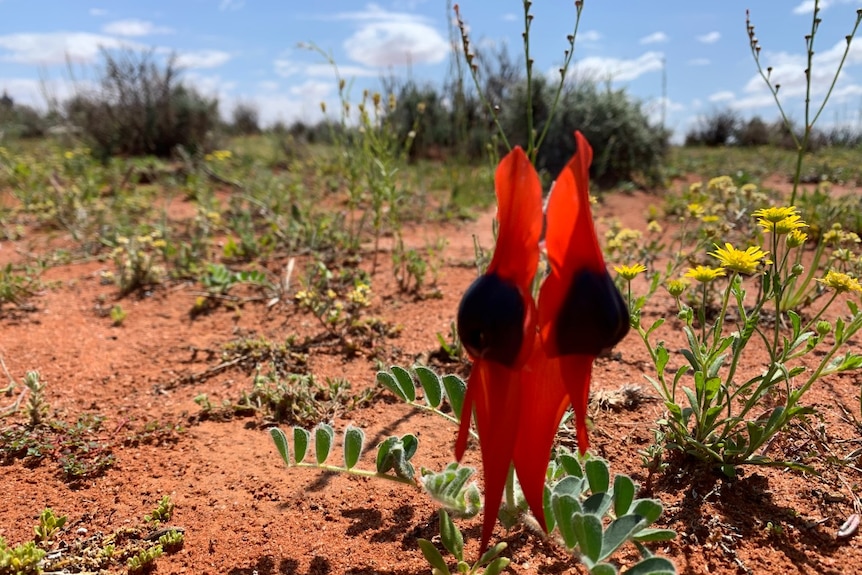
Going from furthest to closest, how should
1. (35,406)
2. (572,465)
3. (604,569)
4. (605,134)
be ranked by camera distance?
(605,134) → (35,406) → (572,465) → (604,569)

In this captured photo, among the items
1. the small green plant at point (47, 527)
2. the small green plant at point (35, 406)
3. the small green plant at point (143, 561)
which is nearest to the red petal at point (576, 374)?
the small green plant at point (143, 561)

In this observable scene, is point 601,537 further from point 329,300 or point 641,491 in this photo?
point 329,300

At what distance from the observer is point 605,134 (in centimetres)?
698

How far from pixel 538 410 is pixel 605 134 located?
6.56 metres

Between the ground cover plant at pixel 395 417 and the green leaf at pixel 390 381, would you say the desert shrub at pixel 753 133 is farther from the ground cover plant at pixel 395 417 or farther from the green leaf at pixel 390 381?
the green leaf at pixel 390 381

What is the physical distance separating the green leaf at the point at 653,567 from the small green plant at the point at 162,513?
1062 millimetres

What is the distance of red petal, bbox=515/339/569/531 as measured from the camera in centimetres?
92

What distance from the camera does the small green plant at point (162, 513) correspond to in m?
1.50

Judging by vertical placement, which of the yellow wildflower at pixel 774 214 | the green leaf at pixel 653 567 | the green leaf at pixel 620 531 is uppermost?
the yellow wildflower at pixel 774 214

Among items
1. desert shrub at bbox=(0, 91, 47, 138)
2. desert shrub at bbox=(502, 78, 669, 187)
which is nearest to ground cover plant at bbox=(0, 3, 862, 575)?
desert shrub at bbox=(502, 78, 669, 187)

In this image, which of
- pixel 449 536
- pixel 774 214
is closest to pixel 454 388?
pixel 449 536

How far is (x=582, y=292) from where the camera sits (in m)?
0.85

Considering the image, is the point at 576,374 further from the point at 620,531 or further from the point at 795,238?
the point at 795,238

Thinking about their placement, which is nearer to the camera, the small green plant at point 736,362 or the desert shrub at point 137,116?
the small green plant at point 736,362
